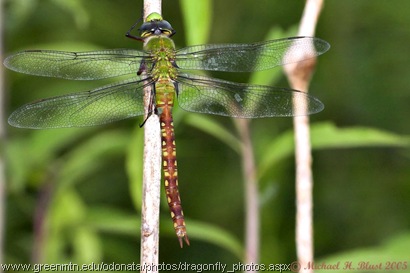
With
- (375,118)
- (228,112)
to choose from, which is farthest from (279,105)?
→ (375,118)

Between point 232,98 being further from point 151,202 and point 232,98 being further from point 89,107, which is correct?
point 151,202

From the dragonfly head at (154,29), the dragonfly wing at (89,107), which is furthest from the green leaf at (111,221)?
the dragonfly head at (154,29)

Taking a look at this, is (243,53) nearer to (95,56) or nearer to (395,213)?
(95,56)

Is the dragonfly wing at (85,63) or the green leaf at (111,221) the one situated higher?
the dragonfly wing at (85,63)

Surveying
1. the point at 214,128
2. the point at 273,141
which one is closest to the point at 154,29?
the point at 214,128

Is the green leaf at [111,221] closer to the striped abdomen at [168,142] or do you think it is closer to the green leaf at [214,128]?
the striped abdomen at [168,142]

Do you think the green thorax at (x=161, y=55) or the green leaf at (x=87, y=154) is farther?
the green leaf at (x=87, y=154)

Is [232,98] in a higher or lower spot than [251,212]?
higher
